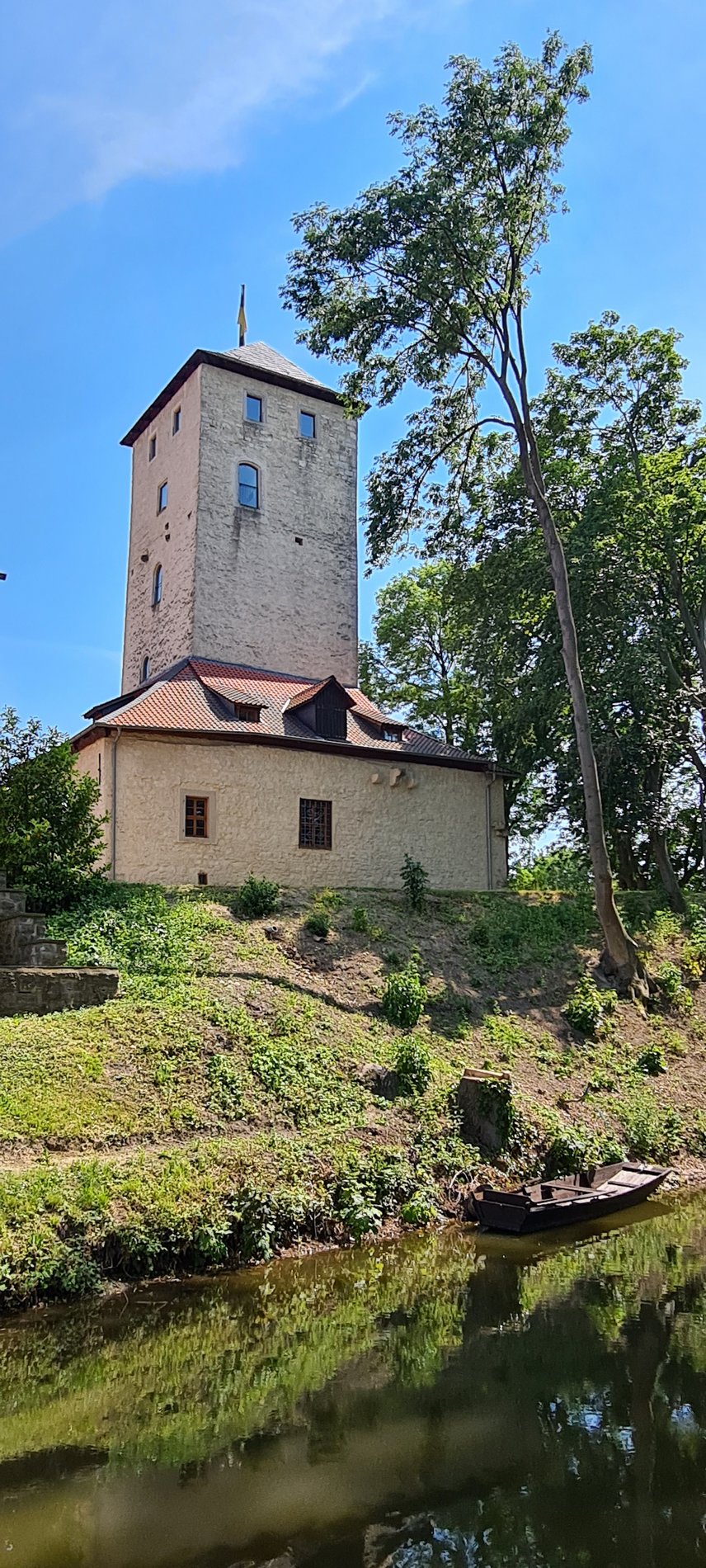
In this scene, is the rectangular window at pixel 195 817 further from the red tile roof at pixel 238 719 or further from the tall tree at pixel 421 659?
the tall tree at pixel 421 659

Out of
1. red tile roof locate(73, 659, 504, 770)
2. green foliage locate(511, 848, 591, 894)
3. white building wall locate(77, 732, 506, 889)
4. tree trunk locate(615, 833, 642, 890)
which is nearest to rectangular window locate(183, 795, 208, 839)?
white building wall locate(77, 732, 506, 889)

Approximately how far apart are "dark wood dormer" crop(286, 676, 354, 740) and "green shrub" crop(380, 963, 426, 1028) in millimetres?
8497

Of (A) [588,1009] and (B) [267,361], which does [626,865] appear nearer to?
(A) [588,1009]

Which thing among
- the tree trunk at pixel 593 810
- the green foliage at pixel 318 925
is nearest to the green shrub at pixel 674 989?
the tree trunk at pixel 593 810

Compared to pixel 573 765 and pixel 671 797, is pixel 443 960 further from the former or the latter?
pixel 671 797

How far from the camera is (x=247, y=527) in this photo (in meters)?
27.7

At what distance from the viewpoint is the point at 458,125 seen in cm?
1922

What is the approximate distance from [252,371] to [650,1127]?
22702 mm

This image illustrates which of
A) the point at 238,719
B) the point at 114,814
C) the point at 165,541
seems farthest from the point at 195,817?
the point at 165,541

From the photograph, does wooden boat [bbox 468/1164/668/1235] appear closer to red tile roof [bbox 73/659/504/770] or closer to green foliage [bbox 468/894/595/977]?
green foliage [bbox 468/894/595/977]

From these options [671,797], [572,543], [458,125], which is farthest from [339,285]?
[671,797]

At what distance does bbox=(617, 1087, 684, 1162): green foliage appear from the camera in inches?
583

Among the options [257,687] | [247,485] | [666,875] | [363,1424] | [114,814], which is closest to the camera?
[363,1424]

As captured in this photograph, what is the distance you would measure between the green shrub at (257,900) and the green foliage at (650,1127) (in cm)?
671
